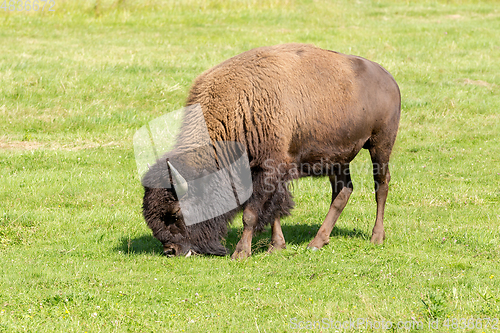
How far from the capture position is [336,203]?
8047 mm

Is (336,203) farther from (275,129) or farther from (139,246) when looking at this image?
(139,246)

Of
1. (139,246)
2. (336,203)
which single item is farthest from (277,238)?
(139,246)

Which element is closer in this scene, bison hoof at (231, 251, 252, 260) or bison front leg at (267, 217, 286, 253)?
bison hoof at (231, 251, 252, 260)

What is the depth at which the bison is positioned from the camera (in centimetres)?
691

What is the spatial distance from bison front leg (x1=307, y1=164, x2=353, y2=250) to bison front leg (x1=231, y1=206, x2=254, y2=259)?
939 millimetres

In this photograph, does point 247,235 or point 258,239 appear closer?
point 247,235

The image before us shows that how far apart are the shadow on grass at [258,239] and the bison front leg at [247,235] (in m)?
0.36

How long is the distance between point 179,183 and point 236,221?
2620 mm

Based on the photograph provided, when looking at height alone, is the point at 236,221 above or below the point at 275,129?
below

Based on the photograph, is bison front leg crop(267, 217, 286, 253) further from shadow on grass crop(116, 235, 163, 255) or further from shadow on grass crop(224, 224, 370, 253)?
shadow on grass crop(116, 235, 163, 255)

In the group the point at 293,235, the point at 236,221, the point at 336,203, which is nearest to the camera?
the point at 336,203

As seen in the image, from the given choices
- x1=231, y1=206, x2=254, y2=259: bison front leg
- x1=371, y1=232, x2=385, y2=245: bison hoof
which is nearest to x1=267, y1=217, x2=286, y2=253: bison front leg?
x1=231, y1=206, x2=254, y2=259: bison front leg

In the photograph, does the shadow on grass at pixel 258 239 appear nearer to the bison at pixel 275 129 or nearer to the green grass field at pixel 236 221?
the green grass field at pixel 236 221

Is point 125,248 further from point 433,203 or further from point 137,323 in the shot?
point 433,203
